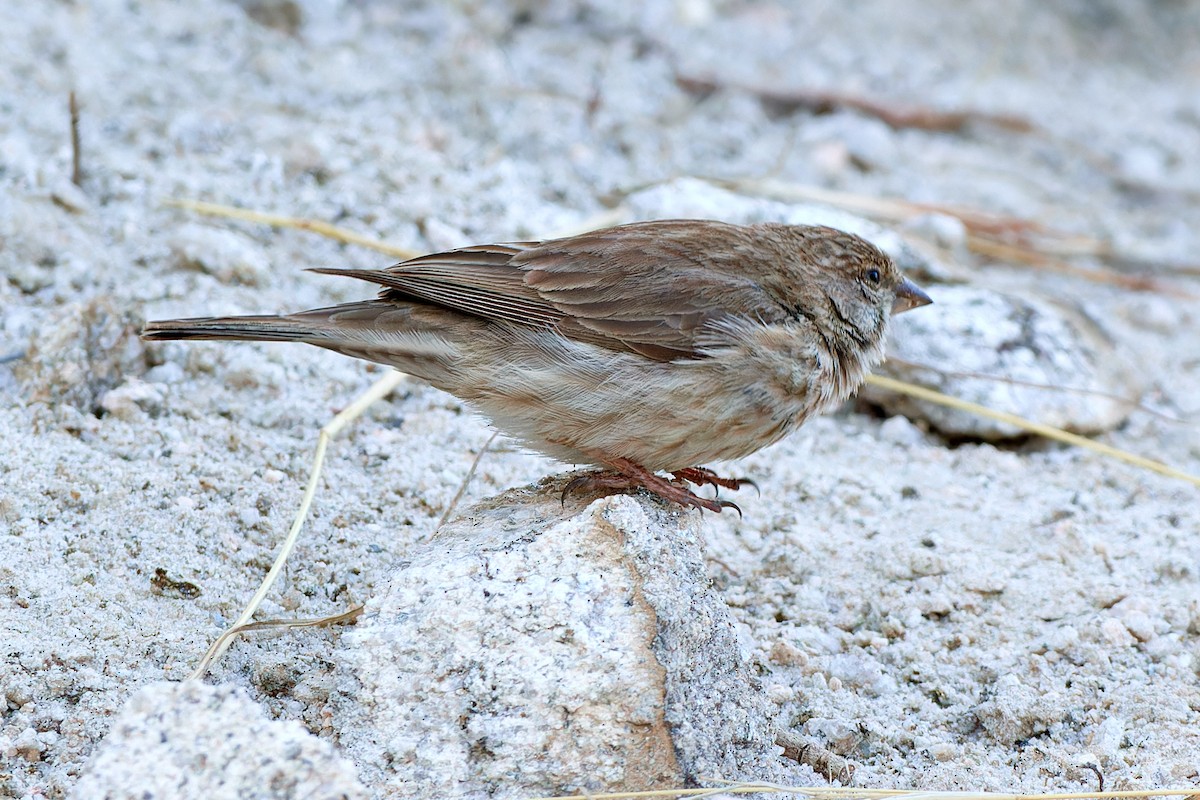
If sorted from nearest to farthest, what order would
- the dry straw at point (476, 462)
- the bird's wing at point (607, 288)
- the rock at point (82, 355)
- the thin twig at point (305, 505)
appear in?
the dry straw at point (476, 462)
the thin twig at point (305, 505)
the bird's wing at point (607, 288)
the rock at point (82, 355)

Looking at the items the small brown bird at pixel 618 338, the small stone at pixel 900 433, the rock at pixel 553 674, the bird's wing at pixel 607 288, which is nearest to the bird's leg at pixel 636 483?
the small brown bird at pixel 618 338

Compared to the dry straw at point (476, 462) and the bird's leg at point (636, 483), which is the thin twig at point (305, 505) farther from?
the bird's leg at point (636, 483)

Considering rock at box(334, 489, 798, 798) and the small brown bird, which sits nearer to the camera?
rock at box(334, 489, 798, 798)

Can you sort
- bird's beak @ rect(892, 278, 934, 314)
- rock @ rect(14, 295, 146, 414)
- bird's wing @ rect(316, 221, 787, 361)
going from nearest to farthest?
bird's wing @ rect(316, 221, 787, 361), rock @ rect(14, 295, 146, 414), bird's beak @ rect(892, 278, 934, 314)

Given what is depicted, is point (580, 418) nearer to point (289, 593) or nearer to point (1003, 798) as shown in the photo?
point (289, 593)

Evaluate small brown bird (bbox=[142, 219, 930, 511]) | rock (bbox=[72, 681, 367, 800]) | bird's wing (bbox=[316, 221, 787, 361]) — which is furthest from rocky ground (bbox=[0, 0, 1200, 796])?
bird's wing (bbox=[316, 221, 787, 361])

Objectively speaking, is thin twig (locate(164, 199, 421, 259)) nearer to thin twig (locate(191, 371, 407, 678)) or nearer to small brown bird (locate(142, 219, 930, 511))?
thin twig (locate(191, 371, 407, 678))

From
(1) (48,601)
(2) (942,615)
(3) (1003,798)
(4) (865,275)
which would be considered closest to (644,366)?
(4) (865,275)
